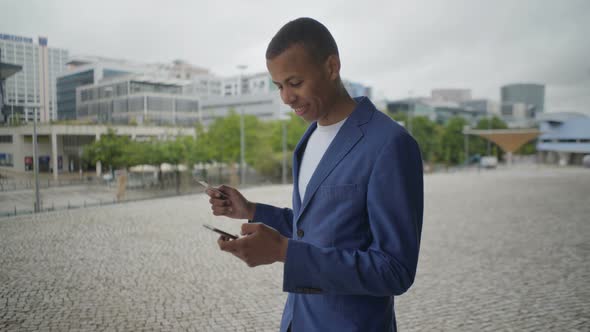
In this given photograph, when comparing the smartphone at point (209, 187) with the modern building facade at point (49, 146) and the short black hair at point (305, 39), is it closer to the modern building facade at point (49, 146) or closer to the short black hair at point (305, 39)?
the short black hair at point (305, 39)

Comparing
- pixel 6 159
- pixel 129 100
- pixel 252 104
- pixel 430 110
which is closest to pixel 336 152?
pixel 6 159

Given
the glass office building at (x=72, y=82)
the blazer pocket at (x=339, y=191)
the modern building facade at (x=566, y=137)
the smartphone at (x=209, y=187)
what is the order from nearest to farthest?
the blazer pocket at (x=339, y=191)
the smartphone at (x=209, y=187)
the glass office building at (x=72, y=82)
the modern building facade at (x=566, y=137)

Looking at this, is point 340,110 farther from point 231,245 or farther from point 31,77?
point 31,77

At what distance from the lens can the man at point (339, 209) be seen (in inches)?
50.1

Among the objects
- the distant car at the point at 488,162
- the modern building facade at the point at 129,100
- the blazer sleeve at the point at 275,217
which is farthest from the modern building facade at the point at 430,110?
the blazer sleeve at the point at 275,217

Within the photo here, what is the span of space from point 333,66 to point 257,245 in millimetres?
688

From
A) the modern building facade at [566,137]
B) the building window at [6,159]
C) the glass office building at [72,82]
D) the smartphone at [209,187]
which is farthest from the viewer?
the modern building facade at [566,137]

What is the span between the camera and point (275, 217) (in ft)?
6.46

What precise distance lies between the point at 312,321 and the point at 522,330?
15.6 ft

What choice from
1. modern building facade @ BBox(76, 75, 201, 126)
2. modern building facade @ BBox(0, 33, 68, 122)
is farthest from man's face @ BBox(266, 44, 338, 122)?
modern building facade @ BBox(76, 75, 201, 126)

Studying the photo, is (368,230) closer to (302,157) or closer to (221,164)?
(302,157)

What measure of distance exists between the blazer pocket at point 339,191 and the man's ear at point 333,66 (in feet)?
1.28

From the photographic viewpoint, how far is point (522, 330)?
17.1 feet

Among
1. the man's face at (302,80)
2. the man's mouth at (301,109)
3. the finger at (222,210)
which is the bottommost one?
the finger at (222,210)
